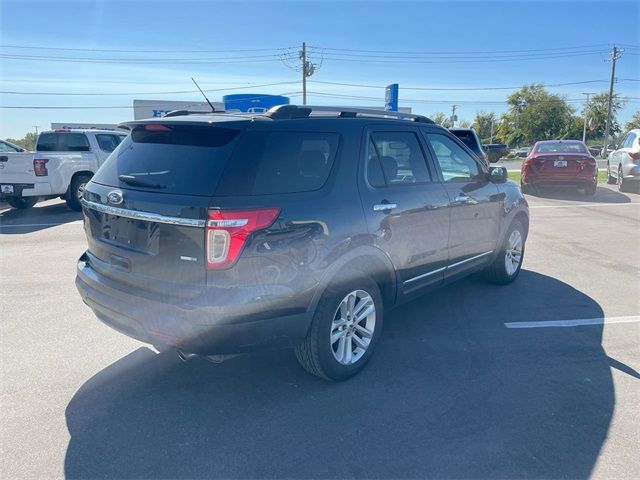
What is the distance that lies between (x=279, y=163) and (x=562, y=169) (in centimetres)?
1260

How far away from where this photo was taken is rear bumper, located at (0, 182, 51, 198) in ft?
35.2

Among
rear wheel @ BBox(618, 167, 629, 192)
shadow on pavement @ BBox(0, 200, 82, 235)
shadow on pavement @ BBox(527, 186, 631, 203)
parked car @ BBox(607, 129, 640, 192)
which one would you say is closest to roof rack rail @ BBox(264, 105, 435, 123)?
shadow on pavement @ BBox(0, 200, 82, 235)

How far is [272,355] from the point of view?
4.01m

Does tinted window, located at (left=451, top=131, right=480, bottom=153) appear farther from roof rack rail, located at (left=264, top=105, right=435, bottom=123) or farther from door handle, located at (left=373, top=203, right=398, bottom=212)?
door handle, located at (left=373, top=203, right=398, bottom=212)

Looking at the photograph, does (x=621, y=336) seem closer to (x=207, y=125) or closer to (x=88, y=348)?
(x=207, y=125)

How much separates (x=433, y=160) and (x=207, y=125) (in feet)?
6.98

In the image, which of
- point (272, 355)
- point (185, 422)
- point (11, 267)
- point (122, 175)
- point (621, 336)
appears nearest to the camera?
point (185, 422)

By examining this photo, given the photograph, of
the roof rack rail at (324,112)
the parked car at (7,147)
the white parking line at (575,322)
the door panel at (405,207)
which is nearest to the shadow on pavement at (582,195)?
the white parking line at (575,322)

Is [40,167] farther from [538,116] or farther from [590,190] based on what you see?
[538,116]

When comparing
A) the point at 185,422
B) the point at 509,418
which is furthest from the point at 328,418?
the point at 509,418

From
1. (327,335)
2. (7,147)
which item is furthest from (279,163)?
(7,147)

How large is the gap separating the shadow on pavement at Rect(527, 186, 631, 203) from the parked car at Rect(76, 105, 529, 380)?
11.4 metres

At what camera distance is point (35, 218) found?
11.0m

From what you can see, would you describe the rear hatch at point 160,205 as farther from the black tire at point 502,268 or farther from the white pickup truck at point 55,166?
the white pickup truck at point 55,166
